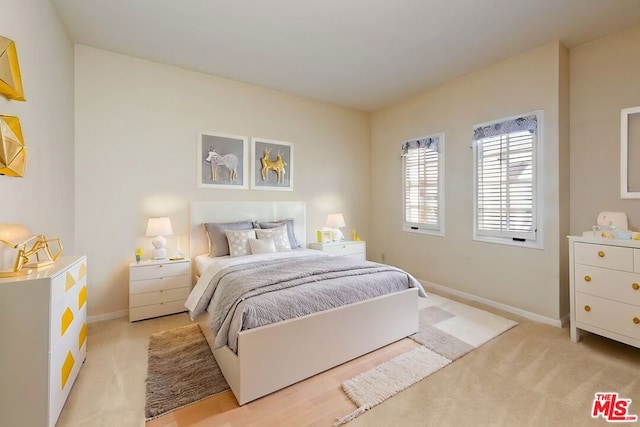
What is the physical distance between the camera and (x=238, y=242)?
10.7ft

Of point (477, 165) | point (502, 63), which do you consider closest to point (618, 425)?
point (477, 165)

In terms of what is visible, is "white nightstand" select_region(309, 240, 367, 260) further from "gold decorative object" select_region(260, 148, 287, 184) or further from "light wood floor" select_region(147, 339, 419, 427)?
"light wood floor" select_region(147, 339, 419, 427)

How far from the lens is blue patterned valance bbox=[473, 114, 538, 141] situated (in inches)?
116

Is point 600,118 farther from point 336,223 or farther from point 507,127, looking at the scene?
point 336,223

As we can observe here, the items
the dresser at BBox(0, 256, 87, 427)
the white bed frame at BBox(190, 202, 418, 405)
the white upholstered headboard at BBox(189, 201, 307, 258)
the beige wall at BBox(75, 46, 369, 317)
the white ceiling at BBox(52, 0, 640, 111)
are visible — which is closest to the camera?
the dresser at BBox(0, 256, 87, 427)

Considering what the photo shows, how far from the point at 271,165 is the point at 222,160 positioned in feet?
2.25

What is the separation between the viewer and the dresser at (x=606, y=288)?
2.16 meters

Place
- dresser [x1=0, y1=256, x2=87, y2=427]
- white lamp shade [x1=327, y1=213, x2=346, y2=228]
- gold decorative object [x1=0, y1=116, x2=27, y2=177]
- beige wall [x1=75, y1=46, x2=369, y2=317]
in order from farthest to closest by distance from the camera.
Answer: white lamp shade [x1=327, y1=213, x2=346, y2=228], beige wall [x1=75, y1=46, x2=369, y2=317], gold decorative object [x1=0, y1=116, x2=27, y2=177], dresser [x1=0, y1=256, x2=87, y2=427]

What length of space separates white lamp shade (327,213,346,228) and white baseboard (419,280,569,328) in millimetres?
1493

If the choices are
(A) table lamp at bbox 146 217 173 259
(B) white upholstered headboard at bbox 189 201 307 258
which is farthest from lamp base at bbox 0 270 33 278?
(B) white upholstered headboard at bbox 189 201 307 258

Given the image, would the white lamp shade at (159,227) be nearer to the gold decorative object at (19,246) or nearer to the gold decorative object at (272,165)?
the gold decorative object at (19,246)

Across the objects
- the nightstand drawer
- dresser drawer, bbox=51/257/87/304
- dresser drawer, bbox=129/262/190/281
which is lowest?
the nightstand drawer

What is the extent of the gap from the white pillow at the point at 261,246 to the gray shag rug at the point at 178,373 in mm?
1015

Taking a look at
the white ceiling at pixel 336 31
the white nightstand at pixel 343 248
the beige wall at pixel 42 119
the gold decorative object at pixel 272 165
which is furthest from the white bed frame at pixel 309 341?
the white ceiling at pixel 336 31
